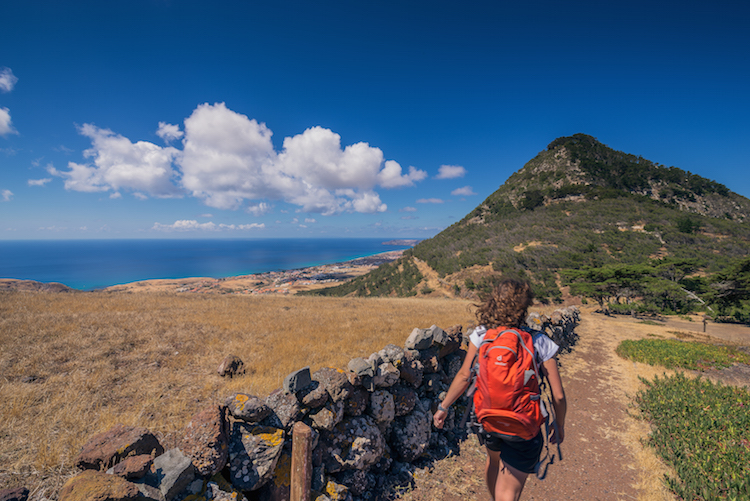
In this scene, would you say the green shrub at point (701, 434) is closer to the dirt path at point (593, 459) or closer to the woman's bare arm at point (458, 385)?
the dirt path at point (593, 459)

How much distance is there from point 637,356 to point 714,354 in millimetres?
2272

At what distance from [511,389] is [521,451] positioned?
644mm

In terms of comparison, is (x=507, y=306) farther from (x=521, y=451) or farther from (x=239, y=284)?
(x=239, y=284)

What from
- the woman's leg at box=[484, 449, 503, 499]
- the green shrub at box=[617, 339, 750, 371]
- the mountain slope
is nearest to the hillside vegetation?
the mountain slope

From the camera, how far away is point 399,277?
122 feet

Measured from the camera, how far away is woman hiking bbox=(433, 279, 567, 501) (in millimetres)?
2412

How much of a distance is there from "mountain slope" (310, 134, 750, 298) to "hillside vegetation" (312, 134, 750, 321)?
143 mm

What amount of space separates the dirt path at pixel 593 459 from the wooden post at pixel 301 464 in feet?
6.72

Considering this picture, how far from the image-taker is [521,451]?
2.47 metres

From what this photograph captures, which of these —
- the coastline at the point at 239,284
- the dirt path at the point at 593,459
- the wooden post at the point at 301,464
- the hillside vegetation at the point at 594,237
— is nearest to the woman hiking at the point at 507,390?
the wooden post at the point at 301,464

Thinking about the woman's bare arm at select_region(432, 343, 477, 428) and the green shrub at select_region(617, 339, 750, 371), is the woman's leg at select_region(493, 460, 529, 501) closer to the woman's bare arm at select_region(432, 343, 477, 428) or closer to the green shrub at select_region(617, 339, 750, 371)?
the woman's bare arm at select_region(432, 343, 477, 428)

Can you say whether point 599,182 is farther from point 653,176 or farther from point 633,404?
point 633,404

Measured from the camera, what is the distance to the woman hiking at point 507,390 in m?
2.41

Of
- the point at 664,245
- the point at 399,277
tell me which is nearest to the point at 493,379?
the point at 399,277
